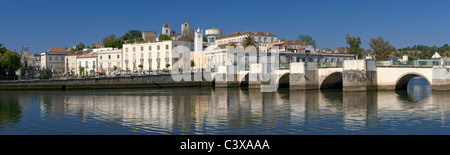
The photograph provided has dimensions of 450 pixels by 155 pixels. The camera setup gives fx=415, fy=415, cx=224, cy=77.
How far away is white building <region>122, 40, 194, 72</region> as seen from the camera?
9731 centimetres

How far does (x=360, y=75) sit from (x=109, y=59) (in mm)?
73979

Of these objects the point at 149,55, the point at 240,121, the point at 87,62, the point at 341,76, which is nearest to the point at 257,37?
the point at 149,55

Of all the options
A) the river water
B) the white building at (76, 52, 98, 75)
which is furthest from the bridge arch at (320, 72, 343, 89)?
the white building at (76, 52, 98, 75)

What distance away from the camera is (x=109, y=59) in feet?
355

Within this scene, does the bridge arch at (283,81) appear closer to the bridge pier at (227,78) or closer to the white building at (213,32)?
the bridge pier at (227,78)

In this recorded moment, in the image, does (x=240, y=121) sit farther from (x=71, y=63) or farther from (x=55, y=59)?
(x=55, y=59)

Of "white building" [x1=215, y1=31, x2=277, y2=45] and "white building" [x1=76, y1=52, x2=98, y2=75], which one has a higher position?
"white building" [x1=215, y1=31, x2=277, y2=45]

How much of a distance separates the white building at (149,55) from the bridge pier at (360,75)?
167 ft

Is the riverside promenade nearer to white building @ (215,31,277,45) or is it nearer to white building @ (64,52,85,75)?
white building @ (64,52,85,75)

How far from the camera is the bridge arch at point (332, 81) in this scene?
193 ft

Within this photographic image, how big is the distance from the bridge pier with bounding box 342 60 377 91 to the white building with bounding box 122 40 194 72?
5100cm
